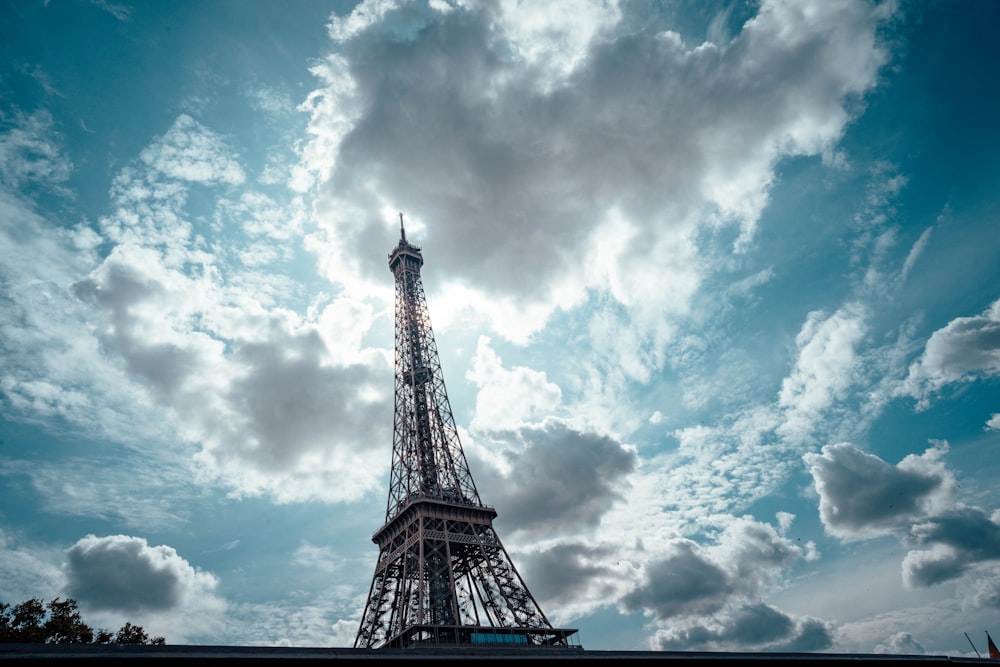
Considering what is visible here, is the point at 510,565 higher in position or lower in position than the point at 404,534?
Result: lower

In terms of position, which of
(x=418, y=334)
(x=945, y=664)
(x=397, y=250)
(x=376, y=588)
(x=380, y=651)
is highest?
(x=397, y=250)

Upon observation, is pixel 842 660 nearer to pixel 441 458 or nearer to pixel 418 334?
pixel 441 458

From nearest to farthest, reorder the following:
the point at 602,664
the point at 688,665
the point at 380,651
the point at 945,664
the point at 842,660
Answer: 1. the point at 380,651
2. the point at 602,664
3. the point at 688,665
4. the point at 842,660
5. the point at 945,664

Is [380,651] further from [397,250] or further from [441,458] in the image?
[397,250]

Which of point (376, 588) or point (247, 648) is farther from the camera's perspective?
point (376, 588)

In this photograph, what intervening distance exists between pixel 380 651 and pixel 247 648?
23.7 ft

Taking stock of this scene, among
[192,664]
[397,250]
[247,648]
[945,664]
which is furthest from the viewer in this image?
[397,250]

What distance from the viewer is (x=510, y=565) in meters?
64.9

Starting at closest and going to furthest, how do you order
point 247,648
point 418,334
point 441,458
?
point 247,648, point 441,458, point 418,334

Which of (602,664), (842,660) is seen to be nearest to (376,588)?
(602,664)

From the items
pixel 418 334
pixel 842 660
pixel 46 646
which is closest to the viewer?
pixel 46 646

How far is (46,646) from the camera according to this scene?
24.2m

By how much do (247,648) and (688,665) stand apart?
29.1 metres

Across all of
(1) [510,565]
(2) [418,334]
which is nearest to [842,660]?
(1) [510,565]
